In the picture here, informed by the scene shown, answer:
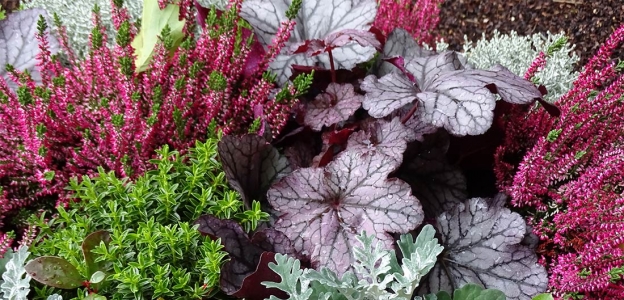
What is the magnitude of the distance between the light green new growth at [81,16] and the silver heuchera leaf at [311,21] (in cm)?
45

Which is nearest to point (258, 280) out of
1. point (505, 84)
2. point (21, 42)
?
point (505, 84)

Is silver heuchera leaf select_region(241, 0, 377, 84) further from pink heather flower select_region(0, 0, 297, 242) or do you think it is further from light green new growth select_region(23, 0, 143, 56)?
light green new growth select_region(23, 0, 143, 56)

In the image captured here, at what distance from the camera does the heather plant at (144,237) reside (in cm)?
101

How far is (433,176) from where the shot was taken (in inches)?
51.3

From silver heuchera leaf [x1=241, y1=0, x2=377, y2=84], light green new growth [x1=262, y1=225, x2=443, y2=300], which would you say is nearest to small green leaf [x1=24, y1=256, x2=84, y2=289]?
light green new growth [x1=262, y1=225, x2=443, y2=300]

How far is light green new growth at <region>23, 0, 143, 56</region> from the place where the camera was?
1.75m

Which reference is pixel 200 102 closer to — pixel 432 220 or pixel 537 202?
pixel 432 220

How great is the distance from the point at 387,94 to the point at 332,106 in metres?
0.19

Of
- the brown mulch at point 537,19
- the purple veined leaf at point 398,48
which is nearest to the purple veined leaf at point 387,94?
the purple veined leaf at point 398,48

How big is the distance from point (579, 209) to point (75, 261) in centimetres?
100

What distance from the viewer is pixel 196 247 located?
1076 mm

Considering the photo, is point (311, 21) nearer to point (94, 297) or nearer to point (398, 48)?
point (398, 48)

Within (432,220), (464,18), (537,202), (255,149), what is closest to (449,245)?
(432,220)

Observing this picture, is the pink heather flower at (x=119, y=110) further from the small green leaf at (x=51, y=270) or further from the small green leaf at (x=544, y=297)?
the small green leaf at (x=544, y=297)
